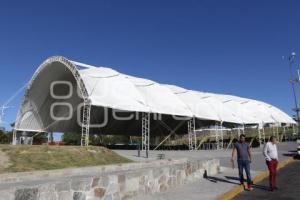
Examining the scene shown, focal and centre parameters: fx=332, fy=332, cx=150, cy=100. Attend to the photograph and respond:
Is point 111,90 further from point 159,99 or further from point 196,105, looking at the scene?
point 196,105

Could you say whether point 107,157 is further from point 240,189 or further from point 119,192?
point 119,192

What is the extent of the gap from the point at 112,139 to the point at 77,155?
78.2m

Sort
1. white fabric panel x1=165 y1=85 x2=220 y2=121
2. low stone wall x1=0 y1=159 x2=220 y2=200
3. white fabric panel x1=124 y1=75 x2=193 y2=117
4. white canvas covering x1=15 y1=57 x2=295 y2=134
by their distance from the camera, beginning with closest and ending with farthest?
low stone wall x1=0 y1=159 x2=220 y2=200 → white canvas covering x1=15 y1=57 x2=295 y2=134 → white fabric panel x1=124 y1=75 x2=193 y2=117 → white fabric panel x1=165 y1=85 x2=220 y2=121

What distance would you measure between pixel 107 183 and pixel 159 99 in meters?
32.2

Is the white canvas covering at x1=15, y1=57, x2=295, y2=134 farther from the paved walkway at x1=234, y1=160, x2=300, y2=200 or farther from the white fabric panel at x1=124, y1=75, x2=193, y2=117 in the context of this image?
the paved walkway at x1=234, y1=160, x2=300, y2=200

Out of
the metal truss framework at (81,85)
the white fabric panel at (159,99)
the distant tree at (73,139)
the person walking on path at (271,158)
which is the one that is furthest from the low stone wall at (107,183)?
the distant tree at (73,139)

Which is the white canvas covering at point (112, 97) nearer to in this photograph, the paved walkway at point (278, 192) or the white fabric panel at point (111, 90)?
the white fabric panel at point (111, 90)

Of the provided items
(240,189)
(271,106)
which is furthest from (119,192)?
(271,106)

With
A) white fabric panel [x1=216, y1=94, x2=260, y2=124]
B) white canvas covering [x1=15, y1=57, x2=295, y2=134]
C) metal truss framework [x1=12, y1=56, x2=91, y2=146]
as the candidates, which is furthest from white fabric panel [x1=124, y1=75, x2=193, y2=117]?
white fabric panel [x1=216, y1=94, x2=260, y2=124]

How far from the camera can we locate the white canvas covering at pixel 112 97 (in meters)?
33.5

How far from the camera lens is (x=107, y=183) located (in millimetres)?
7105

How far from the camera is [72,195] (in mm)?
6297

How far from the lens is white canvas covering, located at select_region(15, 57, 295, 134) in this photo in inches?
1318

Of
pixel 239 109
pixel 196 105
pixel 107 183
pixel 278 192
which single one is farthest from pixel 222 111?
pixel 107 183
